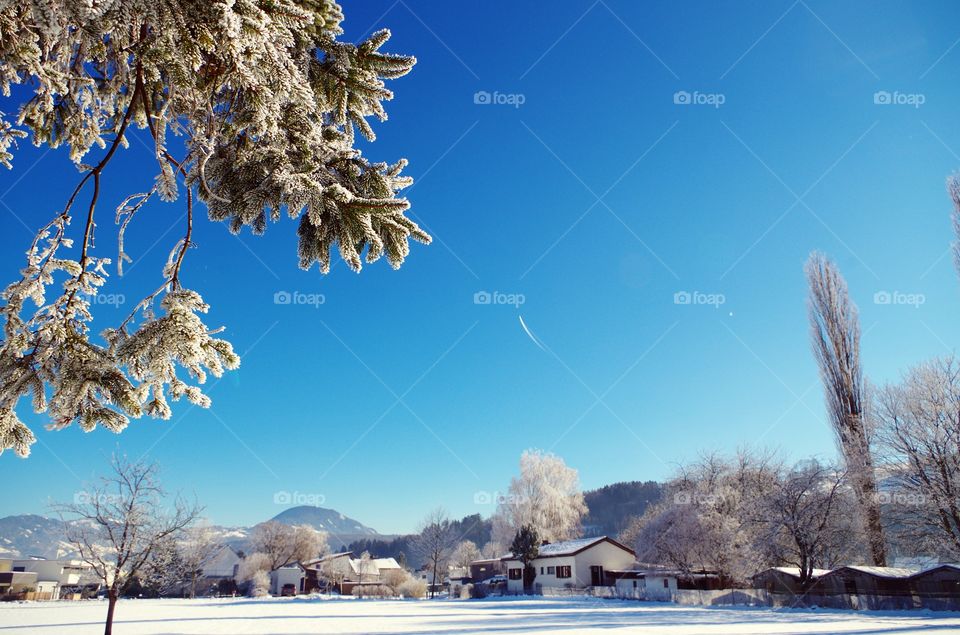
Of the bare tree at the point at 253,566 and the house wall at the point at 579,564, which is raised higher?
the house wall at the point at 579,564

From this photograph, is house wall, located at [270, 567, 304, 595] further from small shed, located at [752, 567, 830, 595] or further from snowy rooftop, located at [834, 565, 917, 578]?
snowy rooftop, located at [834, 565, 917, 578]

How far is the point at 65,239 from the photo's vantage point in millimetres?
4027

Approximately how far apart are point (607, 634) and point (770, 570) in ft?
73.0

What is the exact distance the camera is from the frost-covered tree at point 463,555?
307ft

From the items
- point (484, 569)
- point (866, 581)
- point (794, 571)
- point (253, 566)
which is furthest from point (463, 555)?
point (866, 581)

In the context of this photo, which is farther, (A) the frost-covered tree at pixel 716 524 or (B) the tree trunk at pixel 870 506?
(A) the frost-covered tree at pixel 716 524

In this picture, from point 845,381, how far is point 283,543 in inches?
2799

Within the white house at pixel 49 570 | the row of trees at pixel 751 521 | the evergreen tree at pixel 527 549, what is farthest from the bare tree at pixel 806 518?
the white house at pixel 49 570

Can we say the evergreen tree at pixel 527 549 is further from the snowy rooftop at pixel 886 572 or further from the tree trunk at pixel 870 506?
the tree trunk at pixel 870 506

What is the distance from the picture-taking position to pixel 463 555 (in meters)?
95.5

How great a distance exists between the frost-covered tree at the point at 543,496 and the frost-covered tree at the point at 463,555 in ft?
140

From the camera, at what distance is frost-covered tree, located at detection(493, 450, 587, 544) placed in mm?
53719

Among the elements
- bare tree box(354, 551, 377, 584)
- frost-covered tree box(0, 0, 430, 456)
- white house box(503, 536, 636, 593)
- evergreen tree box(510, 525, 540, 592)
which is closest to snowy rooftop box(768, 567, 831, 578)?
white house box(503, 536, 636, 593)

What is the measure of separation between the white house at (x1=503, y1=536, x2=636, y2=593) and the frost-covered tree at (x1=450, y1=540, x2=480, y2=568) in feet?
146
